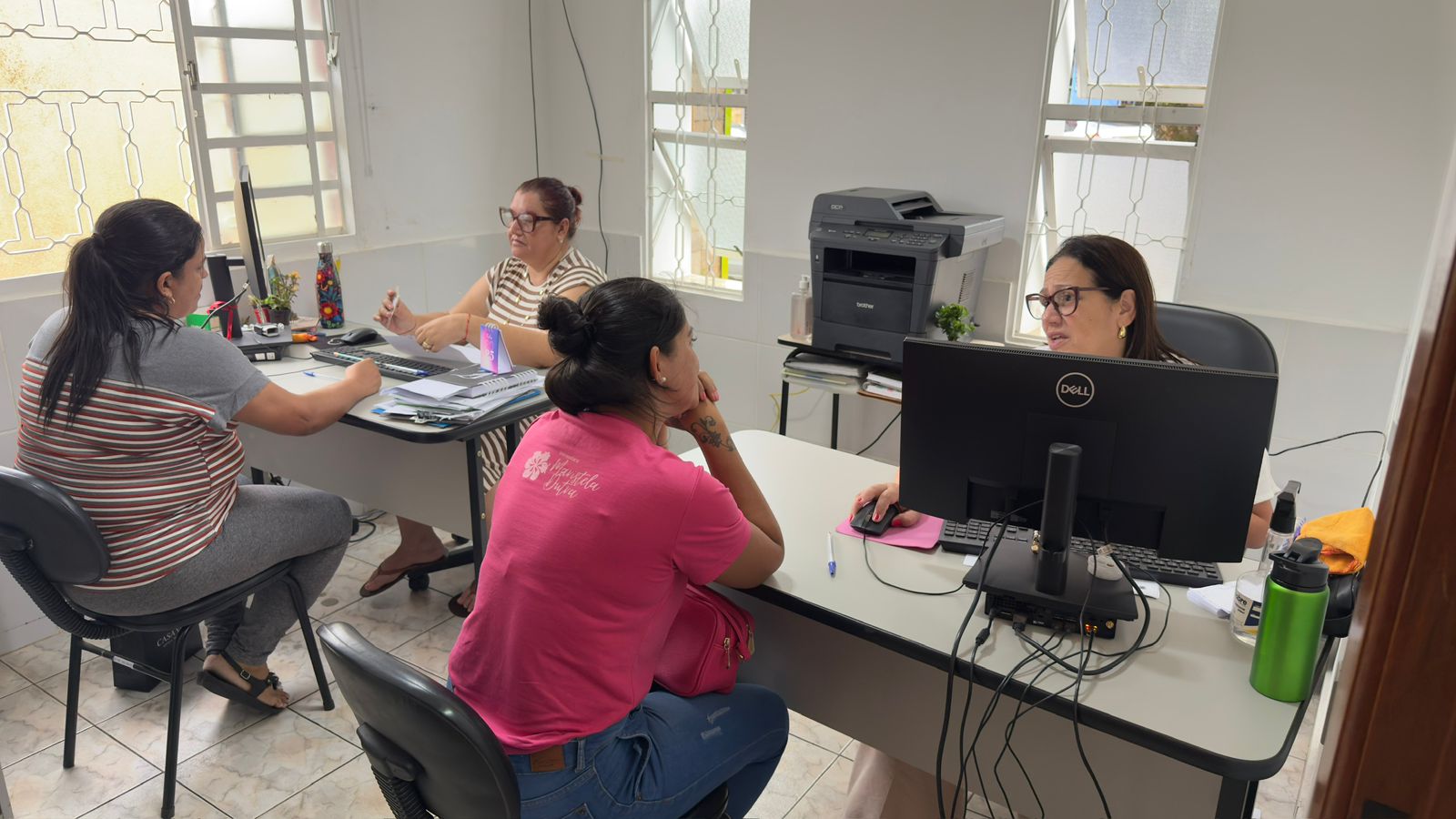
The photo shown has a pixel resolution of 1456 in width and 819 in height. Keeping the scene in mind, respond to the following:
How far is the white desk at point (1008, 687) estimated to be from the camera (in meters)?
1.21

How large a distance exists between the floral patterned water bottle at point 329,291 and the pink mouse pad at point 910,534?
2.07m

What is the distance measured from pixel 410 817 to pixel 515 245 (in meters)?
1.87

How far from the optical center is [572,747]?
4.33 feet

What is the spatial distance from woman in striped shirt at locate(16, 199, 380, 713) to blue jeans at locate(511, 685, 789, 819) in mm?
1144

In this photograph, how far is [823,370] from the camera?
10.2ft

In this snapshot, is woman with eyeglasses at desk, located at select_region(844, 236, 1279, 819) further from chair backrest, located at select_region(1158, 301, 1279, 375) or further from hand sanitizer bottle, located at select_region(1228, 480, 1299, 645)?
hand sanitizer bottle, located at select_region(1228, 480, 1299, 645)

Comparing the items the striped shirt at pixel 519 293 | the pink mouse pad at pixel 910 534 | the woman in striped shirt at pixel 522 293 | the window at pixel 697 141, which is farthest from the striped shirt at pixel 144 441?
the window at pixel 697 141

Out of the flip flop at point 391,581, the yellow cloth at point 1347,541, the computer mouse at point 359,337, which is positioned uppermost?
the yellow cloth at point 1347,541

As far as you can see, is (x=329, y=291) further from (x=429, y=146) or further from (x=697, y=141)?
(x=697, y=141)

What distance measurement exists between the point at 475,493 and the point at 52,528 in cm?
89

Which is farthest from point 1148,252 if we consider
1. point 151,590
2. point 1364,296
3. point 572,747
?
point 151,590

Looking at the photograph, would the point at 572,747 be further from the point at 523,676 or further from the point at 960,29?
the point at 960,29

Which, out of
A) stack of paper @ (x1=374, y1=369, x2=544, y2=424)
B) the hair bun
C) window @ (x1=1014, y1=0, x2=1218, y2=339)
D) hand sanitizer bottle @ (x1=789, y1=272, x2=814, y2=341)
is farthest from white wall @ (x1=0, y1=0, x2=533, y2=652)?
the hair bun

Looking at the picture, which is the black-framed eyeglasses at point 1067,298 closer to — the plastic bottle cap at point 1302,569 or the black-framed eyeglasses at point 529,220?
the plastic bottle cap at point 1302,569
